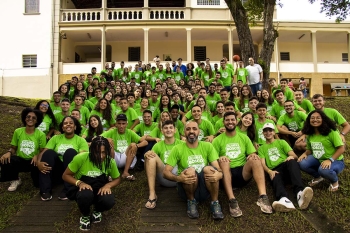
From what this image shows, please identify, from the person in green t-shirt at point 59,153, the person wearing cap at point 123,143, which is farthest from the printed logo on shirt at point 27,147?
the person wearing cap at point 123,143

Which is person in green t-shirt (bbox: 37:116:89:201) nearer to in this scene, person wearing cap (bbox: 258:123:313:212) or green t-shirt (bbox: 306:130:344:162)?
person wearing cap (bbox: 258:123:313:212)

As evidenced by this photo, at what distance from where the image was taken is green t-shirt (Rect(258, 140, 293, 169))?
479cm

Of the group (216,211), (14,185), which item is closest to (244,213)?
(216,211)

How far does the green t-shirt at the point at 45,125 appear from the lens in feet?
20.7

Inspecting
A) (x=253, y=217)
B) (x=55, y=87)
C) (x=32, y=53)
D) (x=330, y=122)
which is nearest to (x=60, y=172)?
(x=253, y=217)

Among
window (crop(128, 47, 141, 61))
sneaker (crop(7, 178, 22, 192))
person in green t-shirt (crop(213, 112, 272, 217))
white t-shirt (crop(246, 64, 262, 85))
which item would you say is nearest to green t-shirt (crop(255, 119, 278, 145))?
person in green t-shirt (crop(213, 112, 272, 217))

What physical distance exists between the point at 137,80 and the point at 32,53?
33.8 feet

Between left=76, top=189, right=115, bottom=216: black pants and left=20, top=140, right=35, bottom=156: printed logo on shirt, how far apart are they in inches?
75.0

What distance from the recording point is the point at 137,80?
12367 mm

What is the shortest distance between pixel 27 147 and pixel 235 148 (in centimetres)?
355

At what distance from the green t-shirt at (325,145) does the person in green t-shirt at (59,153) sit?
3.74m

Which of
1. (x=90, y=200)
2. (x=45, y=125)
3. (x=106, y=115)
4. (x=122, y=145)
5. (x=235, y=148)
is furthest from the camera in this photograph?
(x=106, y=115)

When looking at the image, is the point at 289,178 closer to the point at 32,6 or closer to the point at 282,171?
the point at 282,171

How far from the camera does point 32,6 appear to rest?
1944cm
